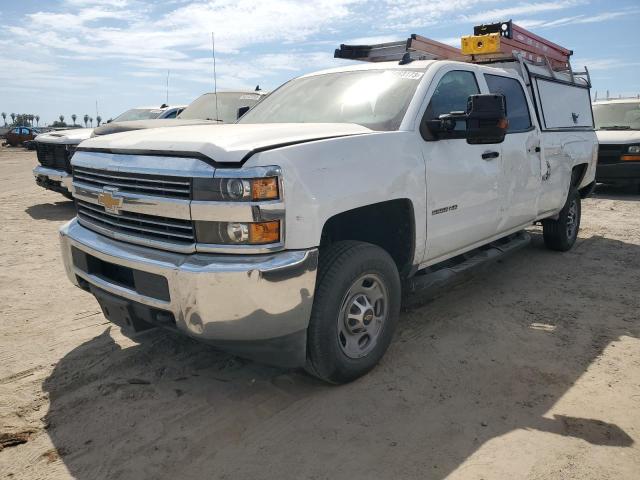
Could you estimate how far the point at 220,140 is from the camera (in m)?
2.64

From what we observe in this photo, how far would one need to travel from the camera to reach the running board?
12.1ft

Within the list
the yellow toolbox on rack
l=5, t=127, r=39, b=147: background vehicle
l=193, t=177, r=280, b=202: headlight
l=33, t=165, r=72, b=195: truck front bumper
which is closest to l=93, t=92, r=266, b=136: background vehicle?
l=33, t=165, r=72, b=195: truck front bumper

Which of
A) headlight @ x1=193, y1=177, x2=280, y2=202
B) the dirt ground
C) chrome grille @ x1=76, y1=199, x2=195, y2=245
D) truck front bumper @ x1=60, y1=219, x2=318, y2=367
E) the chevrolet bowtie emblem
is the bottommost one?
the dirt ground

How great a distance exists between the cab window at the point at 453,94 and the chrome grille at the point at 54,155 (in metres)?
6.57

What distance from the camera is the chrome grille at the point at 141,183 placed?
2578 millimetres

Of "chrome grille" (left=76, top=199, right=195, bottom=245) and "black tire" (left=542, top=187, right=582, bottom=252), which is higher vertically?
"chrome grille" (left=76, top=199, right=195, bottom=245)

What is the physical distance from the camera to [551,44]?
680 centimetres

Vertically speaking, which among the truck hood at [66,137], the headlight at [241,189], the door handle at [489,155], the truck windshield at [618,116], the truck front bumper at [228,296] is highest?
the truck windshield at [618,116]

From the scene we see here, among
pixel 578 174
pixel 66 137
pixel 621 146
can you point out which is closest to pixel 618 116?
pixel 621 146

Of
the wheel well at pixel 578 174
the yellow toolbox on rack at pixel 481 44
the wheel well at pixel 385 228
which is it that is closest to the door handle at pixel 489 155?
the wheel well at pixel 385 228

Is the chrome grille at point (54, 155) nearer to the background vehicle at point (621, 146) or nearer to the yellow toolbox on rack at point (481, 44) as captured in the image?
the yellow toolbox on rack at point (481, 44)

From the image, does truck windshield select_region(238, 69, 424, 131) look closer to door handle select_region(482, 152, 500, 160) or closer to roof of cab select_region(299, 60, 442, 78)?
roof of cab select_region(299, 60, 442, 78)

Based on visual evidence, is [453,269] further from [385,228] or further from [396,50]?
[396,50]

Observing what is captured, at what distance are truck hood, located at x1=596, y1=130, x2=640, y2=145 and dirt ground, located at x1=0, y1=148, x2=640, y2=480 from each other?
716 centimetres
